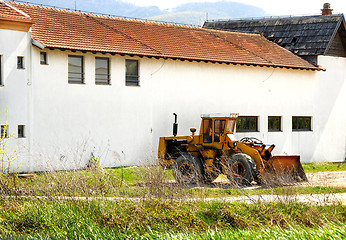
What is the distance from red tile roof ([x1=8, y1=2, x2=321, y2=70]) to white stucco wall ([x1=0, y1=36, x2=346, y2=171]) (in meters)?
0.53

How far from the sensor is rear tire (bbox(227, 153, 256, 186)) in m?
21.4

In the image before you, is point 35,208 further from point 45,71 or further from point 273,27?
point 273,27

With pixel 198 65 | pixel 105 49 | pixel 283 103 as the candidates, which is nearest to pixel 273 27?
pixel 283 103

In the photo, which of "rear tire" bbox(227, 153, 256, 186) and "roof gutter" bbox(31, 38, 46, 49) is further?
"roof gutter" bbox(31, 38, 46, 49)

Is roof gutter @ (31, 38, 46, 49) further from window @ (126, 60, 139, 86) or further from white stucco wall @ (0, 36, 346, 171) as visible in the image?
window @ (126, 60, 139, 86)

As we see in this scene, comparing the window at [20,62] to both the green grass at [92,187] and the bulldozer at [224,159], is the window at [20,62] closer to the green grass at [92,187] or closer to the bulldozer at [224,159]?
the bulldozer at [224,159]

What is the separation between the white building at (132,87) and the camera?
24078 millimetres

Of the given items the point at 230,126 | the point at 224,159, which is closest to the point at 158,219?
the point at 224,159

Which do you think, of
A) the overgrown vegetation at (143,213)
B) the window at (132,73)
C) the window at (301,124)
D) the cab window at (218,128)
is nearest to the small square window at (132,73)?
the window at (132,73)

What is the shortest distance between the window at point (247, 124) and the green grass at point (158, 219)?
16317 millimetres

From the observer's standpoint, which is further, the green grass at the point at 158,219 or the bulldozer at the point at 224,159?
the bulldozer at the point at 224,159

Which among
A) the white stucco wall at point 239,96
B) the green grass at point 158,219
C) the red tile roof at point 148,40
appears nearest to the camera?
the green grass at point 158,219

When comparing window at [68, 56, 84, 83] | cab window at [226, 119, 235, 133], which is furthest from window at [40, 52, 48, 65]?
cab window at [226, 119, 235, 133]

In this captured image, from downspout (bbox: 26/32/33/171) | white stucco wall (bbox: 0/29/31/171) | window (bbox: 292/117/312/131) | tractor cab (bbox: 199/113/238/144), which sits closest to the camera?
tractor cab (bbox: 199/113/238/144)
